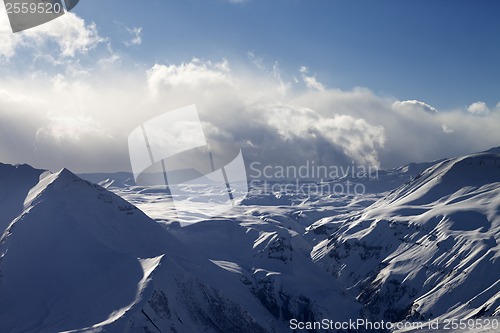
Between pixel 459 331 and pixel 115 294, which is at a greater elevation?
pixel 115 294

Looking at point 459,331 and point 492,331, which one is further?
point 459,331

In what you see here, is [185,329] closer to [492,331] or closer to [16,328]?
[16,328]

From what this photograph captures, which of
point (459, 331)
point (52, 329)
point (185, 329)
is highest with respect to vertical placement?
point (52, 329)

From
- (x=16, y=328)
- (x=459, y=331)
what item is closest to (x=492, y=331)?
(x=459, y=331)

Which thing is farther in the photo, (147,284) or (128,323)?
(147,284)

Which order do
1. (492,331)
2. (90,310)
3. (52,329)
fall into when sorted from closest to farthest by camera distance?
(492,331) → (52,329) → (90,310)

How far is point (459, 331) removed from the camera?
19338cm

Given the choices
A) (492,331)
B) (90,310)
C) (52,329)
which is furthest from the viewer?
(90,310)

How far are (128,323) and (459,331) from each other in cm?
11743

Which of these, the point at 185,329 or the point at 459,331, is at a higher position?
the point at 185,329

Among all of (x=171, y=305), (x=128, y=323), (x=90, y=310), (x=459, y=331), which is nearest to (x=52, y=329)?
(x=90, y=310)

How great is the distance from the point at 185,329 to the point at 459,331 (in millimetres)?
99772

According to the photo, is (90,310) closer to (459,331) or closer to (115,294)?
(115,294)

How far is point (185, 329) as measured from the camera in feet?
646
